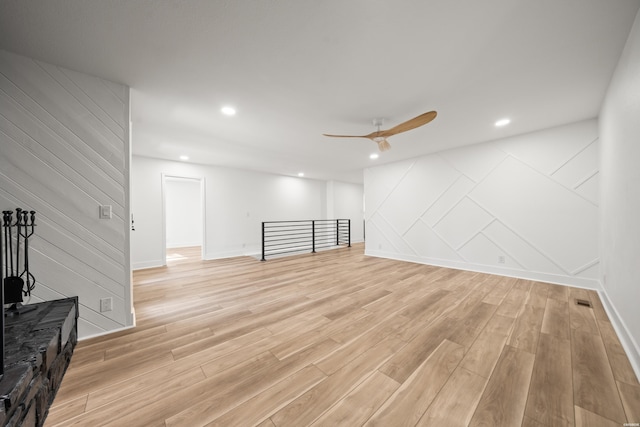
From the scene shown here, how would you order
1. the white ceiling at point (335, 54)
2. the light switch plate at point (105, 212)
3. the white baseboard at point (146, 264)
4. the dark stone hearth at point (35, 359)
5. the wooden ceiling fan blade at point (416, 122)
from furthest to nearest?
1. the white baseboard at point (146, 264)
2. the wooden ceiling fan blade at point (416, 122)
3. the light switch plate at point (105, 212)
4. the white ceiling at point (335, 54)
5. the dark stone hearth at point (35, 359)

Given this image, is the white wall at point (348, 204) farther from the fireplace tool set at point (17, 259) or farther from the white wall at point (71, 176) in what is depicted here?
the fireplace tool set at point (17, 259)

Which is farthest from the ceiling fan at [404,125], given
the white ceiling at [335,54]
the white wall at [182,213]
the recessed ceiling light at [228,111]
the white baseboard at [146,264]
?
the white wall at [182,213]

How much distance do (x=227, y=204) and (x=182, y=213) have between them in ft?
9.05

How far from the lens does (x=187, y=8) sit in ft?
4.66

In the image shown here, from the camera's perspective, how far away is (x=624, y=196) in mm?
1885

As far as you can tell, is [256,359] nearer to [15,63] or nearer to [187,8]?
[187,8]

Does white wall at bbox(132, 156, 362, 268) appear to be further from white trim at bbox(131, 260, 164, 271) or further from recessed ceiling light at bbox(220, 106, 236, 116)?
recessed ceiling light at bbox(220, 106, 236, 116)

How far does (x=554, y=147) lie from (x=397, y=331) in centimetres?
380

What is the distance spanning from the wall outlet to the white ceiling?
206 cm

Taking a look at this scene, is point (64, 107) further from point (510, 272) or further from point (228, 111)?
point (510, 272)

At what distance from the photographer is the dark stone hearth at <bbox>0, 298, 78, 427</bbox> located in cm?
97

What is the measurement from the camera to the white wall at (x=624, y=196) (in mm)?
1604

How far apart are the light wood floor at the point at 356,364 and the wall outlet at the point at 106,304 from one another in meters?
0.26

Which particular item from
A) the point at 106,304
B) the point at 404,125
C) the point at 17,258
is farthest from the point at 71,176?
the point at 404,125
